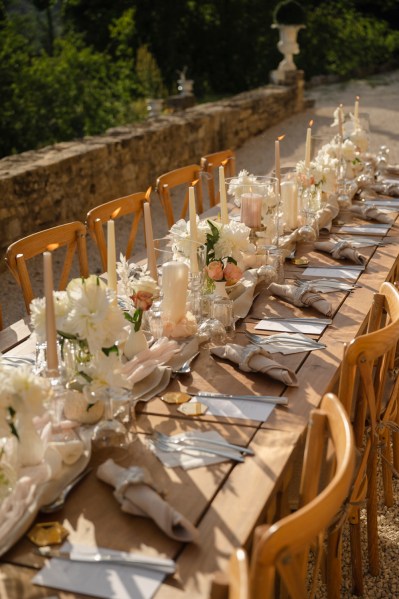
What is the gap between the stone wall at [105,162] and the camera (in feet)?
18.0

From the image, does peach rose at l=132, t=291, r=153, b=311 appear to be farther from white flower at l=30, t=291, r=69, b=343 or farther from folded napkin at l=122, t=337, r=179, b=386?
white flower at l=30, t=291, r=69, b=343

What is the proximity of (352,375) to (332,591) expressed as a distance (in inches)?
24.0

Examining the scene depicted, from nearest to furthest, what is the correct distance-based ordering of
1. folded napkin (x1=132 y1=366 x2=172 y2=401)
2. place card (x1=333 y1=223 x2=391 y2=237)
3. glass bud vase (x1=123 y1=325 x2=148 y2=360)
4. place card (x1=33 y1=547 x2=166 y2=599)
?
place card (x1=33 y1=547 x2=166 y2=599), folded napkin (x1=132 y1=366 x2=172 y2=401), glass bud vase (x1=123 y1=325 x2=148 y2=360), place card (x1=333 y1=223 x2=391 y2=237)

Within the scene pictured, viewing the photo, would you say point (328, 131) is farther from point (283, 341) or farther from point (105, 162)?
point (283, 341)

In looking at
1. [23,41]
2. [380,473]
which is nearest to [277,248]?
[380,473]

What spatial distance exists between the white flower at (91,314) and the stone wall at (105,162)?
350 centimetres

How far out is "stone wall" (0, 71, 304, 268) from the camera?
5.49 meters

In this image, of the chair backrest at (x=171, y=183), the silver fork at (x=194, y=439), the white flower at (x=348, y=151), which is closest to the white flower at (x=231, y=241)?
the silver fork at (x=194, y=439)

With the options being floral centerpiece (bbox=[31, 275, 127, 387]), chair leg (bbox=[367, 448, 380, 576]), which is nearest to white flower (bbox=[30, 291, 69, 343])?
floral centerpiece (bbox=[31, 275, 127, 387])

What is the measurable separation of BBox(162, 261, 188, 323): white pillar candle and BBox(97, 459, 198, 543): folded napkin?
2.68ft

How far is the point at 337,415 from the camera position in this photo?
1.72 meters

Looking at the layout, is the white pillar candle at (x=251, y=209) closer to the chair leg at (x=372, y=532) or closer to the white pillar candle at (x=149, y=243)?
the white pillar candle at (x=149, y=243)

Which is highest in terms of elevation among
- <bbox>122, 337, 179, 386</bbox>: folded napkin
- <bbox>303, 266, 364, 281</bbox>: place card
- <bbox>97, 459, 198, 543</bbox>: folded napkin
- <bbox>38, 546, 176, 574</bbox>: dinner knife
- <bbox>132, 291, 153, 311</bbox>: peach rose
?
<bbox>132, 291, 153, 311</bbox>: peach rose

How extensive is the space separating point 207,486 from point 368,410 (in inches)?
36.2
